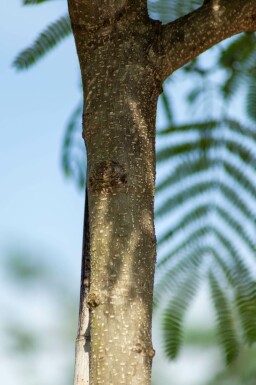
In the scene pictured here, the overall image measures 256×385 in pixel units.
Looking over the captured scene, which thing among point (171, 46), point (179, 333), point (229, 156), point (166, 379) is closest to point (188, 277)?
point (179, 333)

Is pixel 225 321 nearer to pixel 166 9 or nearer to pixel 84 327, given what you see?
pixel 84 327

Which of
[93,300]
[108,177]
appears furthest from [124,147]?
[93,300]

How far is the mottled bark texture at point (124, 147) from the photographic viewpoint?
1.62 metres

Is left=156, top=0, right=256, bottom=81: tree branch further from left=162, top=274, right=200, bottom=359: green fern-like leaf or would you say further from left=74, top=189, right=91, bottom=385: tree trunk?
left=162, top=274, right=200, bottom=359: green fern-like leaf

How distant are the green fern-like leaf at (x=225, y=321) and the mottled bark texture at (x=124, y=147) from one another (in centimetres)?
71

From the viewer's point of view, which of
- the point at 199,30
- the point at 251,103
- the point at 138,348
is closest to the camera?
the point at 138,348

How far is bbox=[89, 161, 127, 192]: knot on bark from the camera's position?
5.59 ft

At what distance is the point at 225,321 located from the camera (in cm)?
246

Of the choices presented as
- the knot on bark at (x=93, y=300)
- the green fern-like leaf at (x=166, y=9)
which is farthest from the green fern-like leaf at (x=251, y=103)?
the knot on bark at (x=93, y=300)

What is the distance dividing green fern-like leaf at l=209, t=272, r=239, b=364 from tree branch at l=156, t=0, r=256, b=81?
73 cm

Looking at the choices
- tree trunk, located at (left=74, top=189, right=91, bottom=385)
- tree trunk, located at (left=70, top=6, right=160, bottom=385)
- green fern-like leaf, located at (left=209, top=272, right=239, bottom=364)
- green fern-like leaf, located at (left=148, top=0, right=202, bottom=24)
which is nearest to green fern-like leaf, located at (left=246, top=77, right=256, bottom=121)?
green fern-like leaf, located at (left=148, top=0, right=202, bottom=24)

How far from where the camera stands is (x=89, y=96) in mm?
1848

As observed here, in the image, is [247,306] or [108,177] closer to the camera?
[108,177]

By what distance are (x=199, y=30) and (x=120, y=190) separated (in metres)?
0.47
